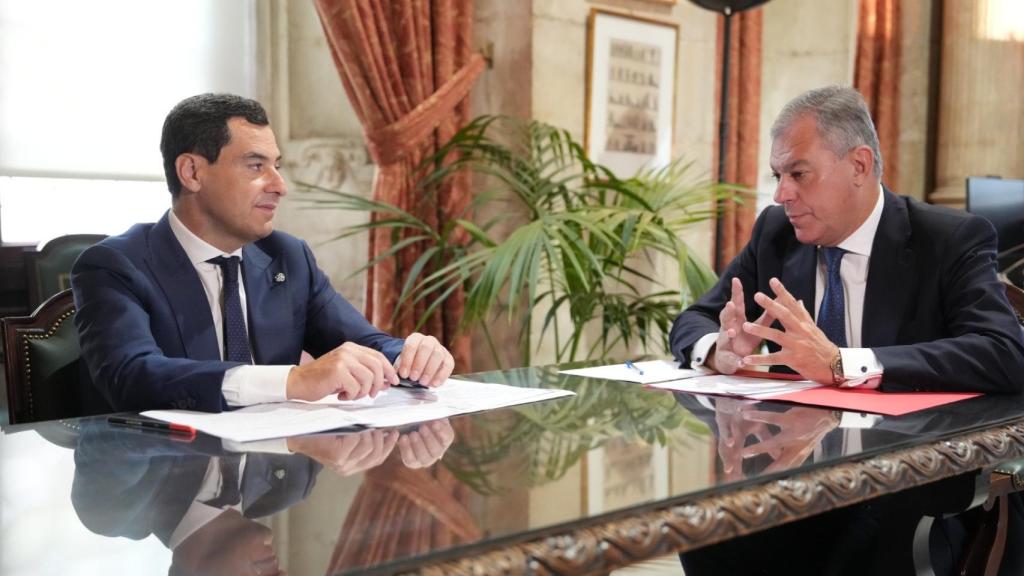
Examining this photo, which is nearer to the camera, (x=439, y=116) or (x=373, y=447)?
(x=373, y=447)

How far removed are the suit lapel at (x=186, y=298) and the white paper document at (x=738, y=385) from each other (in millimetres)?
908

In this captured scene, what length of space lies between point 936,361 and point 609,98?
334cm

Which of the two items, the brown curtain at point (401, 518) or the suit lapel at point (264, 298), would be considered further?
the suit lapel at point (264, 298)

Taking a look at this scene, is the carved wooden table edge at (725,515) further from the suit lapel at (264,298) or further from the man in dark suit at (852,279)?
the suit lapel at (264,298)

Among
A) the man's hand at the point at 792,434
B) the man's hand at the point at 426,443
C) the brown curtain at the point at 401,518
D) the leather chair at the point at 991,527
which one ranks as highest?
the man's hand at the point at 792,434

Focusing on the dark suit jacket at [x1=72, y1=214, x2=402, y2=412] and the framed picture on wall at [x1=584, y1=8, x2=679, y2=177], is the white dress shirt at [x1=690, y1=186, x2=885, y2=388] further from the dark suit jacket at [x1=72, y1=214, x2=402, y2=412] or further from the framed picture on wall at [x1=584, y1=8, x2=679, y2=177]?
the framed picture on wall at [x1=584, y1=8, x2=679, y2=177]

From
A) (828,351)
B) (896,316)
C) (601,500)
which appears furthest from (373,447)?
(896,316)

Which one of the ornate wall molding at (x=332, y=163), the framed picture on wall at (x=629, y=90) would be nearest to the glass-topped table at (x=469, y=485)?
the ornate wall molding at (x=332, y=163)

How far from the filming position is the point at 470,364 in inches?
187

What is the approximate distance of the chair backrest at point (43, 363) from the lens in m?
1.99

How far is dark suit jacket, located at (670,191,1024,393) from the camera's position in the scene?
6.22 ft

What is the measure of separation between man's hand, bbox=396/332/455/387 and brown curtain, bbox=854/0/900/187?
18.0 ft

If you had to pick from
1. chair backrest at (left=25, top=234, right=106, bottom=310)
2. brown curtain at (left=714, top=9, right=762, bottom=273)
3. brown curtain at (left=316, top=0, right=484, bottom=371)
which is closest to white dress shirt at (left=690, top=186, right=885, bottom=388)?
chair backrest at (left=25, top=234, right=106, bottom=310)

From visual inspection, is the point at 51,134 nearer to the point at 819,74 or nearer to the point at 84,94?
the point at 84,94
